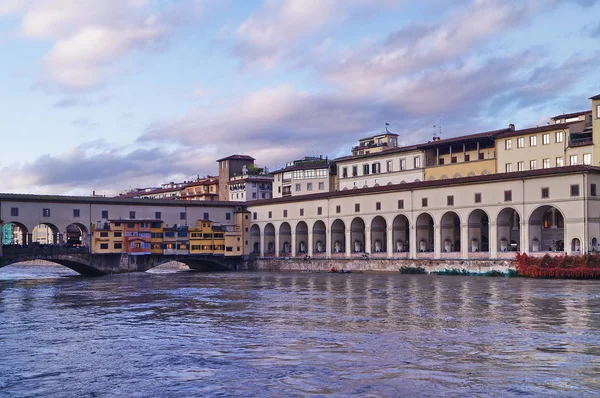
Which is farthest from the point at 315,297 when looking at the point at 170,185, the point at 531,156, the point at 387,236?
the point at 170,185

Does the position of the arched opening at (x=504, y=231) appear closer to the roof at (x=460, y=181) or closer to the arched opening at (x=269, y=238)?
the roof at (x=460, y=181)

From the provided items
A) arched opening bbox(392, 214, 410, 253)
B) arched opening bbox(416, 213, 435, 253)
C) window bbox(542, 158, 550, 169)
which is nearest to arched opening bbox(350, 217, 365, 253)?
arched opening bbox(392, 214, 410, 253)

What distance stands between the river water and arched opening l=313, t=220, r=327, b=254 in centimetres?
4102

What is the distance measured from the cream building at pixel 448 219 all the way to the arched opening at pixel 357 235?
0.41 feet

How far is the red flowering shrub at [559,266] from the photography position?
49656 mm

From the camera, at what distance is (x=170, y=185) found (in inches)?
6156

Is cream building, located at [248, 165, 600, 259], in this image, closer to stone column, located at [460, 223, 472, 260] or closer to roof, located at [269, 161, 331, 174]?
stone column, located at [460, 223, 472, 260]

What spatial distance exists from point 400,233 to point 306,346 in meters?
49.9

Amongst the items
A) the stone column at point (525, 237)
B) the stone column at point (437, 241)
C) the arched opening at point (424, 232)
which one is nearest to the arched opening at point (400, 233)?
the arched opening at point (424, 232)

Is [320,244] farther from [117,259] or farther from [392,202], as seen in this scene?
[117,259]

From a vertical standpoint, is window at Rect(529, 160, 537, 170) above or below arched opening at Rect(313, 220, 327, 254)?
above

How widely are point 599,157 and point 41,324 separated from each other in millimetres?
50682

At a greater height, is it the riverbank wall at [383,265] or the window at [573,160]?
the window at [573,160]

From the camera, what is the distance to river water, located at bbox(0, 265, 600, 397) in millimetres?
16250
